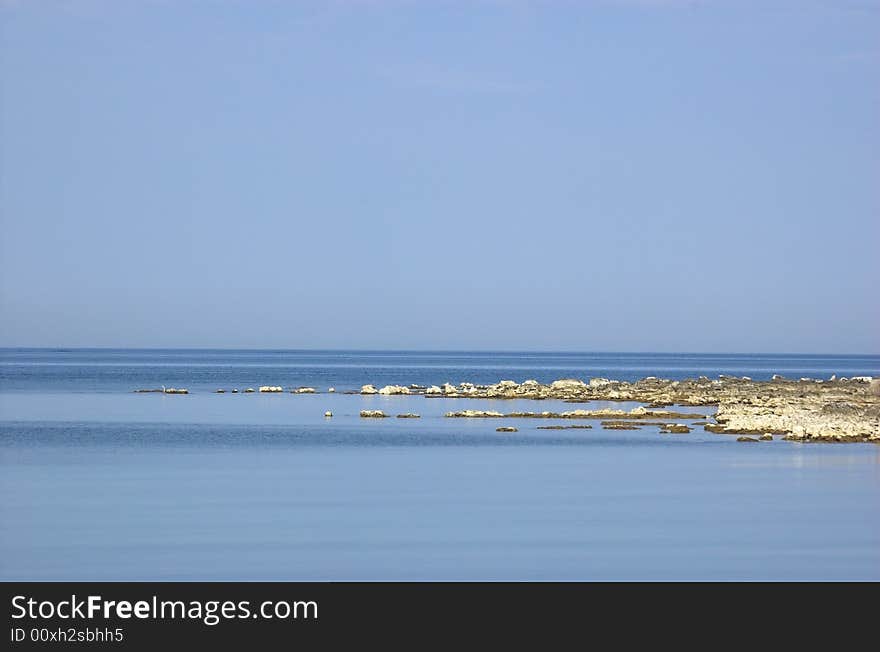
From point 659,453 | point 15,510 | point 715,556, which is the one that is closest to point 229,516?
point 15,510

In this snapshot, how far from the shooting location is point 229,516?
77.1ft

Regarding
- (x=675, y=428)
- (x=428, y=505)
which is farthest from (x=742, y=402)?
(x=428, y=505)

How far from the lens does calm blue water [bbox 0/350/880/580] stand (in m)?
19.2

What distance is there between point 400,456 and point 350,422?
554 inches

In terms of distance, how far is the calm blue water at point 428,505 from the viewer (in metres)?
19.2
